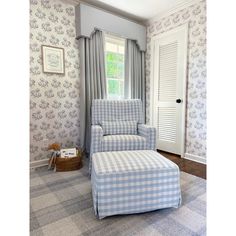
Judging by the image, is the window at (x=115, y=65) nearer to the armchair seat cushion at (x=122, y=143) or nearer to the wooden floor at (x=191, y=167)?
the armchair seat cushion at (x=122, y=143)

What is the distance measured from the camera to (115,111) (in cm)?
278

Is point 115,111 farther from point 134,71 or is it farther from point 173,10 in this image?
point 173,10

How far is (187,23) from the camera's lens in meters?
2.80

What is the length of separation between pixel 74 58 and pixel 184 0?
186cm

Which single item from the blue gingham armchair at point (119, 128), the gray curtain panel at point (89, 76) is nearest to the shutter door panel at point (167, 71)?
the blue gingham armchair at point (119, 128)

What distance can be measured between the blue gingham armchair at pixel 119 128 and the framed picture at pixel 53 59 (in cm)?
70

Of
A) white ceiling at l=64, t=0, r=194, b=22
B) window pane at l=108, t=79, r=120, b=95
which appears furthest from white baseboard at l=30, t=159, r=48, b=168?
white ceiling at l=64, t=0, r=194, b=22

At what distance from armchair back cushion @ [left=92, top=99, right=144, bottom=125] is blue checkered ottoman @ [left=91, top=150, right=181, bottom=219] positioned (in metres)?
1.23

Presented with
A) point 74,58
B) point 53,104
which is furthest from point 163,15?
point 53,104

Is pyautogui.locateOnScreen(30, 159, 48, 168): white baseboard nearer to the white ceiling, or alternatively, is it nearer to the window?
the window

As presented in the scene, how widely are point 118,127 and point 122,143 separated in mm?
401
